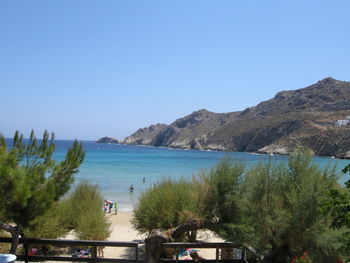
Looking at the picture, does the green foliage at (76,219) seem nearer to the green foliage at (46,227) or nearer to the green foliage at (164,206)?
the green foliage at (46,227)

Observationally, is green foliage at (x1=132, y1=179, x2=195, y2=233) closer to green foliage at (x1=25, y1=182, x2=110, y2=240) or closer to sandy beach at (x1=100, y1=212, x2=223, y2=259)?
sandy beach at (x1=100, y1=212, x2=223, y2=259)

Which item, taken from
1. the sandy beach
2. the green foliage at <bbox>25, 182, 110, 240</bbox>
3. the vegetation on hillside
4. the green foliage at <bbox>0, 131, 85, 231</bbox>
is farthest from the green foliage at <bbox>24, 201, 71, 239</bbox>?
the vegetation on hillside

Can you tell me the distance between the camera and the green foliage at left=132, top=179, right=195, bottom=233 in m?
11.5

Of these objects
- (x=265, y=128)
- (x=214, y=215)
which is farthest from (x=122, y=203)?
(x=265, y=128)

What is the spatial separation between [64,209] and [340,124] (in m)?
95.9

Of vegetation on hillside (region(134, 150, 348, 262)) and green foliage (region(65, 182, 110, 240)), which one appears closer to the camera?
vegetation on hillside (region(134, 150, 348, 262))

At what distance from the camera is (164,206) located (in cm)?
1177

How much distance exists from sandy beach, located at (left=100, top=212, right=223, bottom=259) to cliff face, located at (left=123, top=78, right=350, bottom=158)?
2367 inches

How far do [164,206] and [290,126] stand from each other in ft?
331

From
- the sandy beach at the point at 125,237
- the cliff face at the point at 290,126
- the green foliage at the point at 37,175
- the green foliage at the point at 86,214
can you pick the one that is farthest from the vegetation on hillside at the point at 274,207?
the cliff face at the point at 290,126

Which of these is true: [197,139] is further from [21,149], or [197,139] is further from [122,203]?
[21,149]

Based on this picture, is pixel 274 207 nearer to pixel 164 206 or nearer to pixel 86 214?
pixel 164 206

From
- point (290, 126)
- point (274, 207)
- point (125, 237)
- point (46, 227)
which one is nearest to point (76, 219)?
point (46, 227)

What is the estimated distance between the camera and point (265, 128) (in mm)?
116688
